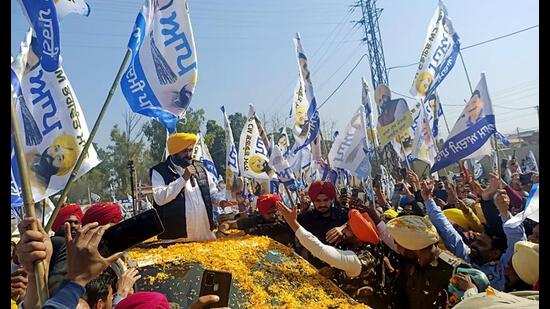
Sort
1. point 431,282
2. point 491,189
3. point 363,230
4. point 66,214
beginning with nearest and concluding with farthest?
1. point 431,282
2. point 363,230
3. point 66,214
4. point 491,189

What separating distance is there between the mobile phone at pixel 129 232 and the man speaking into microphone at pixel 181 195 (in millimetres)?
2669

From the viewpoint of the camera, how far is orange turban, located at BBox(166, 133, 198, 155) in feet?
15.3

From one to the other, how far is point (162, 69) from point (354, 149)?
5347 millimetres

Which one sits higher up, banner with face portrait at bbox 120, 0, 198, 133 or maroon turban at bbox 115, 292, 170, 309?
banner with face portrait at bbox 120, 0, 198, 133

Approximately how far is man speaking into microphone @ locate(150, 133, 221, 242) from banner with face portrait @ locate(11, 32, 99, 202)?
77 cm

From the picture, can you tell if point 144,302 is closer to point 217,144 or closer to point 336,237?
point 336,237

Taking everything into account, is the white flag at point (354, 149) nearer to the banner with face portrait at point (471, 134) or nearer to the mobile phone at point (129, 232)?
the banner with face portrait at point (471, 134)

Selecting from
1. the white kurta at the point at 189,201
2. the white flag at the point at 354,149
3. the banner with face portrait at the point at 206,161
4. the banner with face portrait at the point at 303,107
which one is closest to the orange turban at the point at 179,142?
the white kurta at the point at 189,201

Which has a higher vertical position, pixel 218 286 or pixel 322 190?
pixel 322 190

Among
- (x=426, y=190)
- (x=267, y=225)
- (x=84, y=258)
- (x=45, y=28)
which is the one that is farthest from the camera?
(x=267, y=225)

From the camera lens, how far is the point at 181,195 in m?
4.58

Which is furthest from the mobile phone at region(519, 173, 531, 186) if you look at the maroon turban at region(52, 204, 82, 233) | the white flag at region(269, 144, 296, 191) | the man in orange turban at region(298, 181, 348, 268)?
the maroon turban at region(52, 204, 82, 233)

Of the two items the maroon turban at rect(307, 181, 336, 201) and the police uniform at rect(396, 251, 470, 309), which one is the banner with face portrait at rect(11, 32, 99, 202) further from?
the police uniform at rect(396, 251, 470, 309)

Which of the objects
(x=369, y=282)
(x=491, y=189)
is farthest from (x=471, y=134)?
(x=369, y=282)
